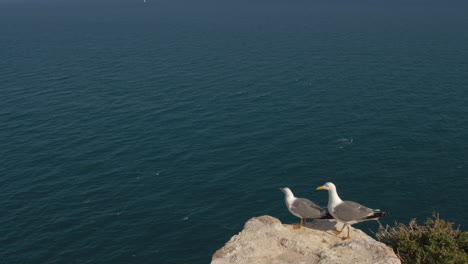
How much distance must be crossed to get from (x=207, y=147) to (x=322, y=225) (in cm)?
5939

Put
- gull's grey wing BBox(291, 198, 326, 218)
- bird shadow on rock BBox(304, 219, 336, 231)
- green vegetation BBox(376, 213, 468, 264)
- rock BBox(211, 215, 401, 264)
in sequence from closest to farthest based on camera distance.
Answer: rock BBox(211, 215, 401, 264) < green vegetation BBox(376, 213, 468, 264) < gull's grey wing BBox(291, 198, 326, 218) < bird shadow on rock BBox(304, 219, 336, 231)

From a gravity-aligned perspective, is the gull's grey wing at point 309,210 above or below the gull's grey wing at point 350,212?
Result: below

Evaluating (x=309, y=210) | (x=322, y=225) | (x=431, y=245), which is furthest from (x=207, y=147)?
(x=431, y=245)

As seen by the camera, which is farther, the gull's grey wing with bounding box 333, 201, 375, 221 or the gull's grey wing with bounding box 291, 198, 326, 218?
the gull's grey wing with bounding box 291, 198, 326, 218

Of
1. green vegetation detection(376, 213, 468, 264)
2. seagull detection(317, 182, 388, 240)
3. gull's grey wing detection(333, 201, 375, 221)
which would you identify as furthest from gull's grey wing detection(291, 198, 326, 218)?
green vegetation detection(376, 213, 468, 264)

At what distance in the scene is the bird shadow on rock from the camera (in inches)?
1473

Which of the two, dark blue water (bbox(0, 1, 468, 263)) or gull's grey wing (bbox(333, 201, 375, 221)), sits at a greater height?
gull's grey wing (bbox(333, 201, 375, 221))

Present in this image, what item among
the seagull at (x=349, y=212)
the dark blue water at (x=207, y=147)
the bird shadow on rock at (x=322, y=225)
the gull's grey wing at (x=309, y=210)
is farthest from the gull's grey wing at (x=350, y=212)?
the dark blue water at (x=207, y=147)

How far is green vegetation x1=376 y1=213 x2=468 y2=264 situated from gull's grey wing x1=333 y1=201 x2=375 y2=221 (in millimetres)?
3653

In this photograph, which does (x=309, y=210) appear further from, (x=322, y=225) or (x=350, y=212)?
(x=350, y=212)

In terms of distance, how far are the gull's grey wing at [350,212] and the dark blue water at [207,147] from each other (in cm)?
3443

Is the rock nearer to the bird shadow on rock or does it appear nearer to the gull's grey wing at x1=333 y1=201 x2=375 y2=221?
the bird shadow on rock

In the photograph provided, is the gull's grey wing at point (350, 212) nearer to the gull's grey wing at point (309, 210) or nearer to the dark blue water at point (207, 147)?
the gull's grey wing at point (309, 210)

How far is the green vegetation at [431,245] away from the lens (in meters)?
33.2
